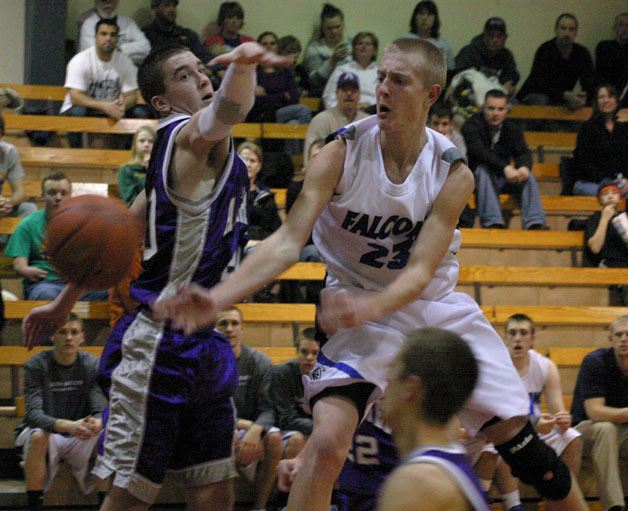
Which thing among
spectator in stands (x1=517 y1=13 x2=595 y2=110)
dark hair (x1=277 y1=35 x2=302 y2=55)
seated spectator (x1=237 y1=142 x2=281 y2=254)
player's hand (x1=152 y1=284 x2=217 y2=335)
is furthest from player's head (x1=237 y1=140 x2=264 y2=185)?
player's hand (x1=152 y1=284 x2=217 y2=335)

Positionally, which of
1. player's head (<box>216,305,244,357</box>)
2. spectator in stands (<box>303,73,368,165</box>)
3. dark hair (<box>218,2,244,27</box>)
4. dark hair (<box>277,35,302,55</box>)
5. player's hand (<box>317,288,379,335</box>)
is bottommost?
player's head (<box>216,305,244,357</box>)

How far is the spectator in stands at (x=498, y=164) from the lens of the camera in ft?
31.4

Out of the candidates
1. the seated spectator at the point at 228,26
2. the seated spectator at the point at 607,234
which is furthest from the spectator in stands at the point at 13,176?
the seated spectator at the point at 607,234

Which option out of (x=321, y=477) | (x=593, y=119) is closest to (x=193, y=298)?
(x=321, y=477)

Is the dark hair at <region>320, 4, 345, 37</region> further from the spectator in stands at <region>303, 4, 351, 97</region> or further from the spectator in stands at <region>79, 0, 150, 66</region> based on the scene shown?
the spectator in stands at <region>79, 0, 150, 66</region>

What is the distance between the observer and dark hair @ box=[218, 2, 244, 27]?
11375 mm

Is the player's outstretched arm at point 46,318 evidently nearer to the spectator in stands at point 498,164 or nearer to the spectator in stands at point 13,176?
the spectator in stands at point 13,176

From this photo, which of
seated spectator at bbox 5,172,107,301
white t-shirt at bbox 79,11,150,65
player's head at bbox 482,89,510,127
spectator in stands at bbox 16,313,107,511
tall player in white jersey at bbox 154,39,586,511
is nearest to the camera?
tall player in white jersey at bbox 154,39,586,511

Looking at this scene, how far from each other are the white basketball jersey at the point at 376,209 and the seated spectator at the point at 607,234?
5.45 m

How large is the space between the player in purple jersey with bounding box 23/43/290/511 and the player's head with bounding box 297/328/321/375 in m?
2.74

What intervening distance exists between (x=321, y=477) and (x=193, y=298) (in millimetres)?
966

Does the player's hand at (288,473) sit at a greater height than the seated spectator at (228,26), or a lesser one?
lesser

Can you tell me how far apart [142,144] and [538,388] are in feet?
10.9

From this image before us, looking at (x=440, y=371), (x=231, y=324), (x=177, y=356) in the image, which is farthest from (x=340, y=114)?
(x=440, y=371)
